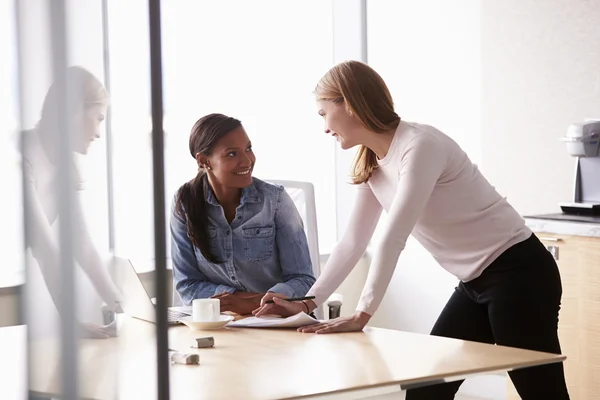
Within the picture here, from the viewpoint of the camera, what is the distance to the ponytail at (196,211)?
289 centimetres

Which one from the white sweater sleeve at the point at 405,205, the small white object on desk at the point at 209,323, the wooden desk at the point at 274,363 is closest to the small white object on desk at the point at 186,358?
the wooden desk at the point at 274,363

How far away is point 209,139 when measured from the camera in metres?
3.00

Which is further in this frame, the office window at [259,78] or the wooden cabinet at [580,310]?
the office window at [259,78]

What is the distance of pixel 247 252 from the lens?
292cm

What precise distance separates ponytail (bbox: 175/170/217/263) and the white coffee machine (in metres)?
1.67

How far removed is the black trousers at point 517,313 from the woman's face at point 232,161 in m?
0.76

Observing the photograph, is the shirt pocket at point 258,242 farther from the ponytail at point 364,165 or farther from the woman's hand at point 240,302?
the ponytail at point 364,165

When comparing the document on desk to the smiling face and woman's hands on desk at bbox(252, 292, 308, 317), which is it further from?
the smiling face

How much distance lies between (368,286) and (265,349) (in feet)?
1.12

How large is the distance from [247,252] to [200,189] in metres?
0.25

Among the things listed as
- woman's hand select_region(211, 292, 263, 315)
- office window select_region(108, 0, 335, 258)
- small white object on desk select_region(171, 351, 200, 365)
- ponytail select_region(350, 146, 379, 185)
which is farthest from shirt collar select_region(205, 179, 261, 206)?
office window select_region(108, 0, 335, 258)

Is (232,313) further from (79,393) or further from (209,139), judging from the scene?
(79,393)

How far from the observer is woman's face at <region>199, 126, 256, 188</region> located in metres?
2.92

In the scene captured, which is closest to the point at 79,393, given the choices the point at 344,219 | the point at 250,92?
the point at 250,92
